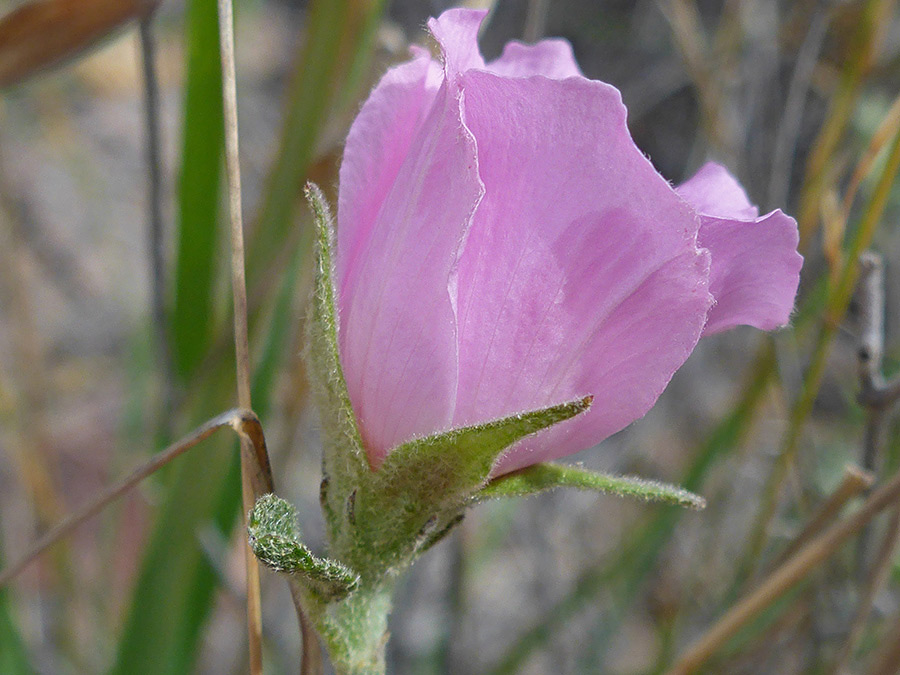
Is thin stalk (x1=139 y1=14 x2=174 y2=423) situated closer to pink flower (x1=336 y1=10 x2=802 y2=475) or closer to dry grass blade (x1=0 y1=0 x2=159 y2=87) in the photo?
dry grass blade (x1=0 y1=0 x2=159 y2=87)

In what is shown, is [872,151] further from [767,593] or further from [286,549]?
[286,549]

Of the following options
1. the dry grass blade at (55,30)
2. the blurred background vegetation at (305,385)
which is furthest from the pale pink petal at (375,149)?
the dry grass blade at (55,30)

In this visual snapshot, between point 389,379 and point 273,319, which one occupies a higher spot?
point 273,319

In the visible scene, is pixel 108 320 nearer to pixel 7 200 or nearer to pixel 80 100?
pixel 80 100

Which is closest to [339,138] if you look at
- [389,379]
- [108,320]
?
[389,379]

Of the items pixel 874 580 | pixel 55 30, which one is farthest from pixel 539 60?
pixel 874 580

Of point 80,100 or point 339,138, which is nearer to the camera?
point 339,138
